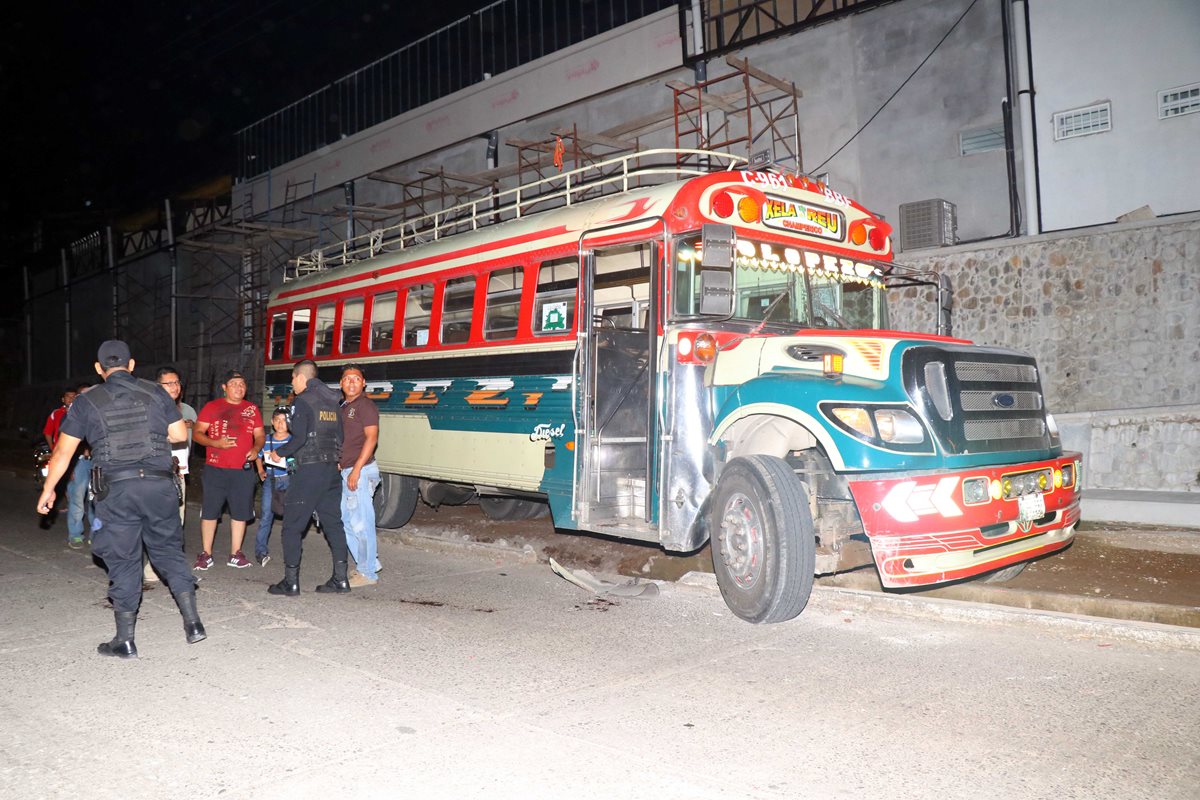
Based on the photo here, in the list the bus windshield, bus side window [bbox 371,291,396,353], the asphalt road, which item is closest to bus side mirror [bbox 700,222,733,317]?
the bus windshield

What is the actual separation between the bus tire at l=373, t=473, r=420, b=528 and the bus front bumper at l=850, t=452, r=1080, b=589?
6245mm

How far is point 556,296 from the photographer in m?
7.95

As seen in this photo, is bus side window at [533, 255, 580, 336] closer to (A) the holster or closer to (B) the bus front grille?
(B) the bus front grille

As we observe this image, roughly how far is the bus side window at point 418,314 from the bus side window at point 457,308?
327mm

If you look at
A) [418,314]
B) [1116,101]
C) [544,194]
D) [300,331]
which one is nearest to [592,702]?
[418,314]

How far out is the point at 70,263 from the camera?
4128 cm

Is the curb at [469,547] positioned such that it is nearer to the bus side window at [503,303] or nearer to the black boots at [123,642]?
the bus side window at [503,303]

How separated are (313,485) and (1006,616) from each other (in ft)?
17.2

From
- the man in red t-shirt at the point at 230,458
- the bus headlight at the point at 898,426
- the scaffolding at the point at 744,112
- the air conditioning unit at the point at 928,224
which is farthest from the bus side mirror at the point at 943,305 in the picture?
the scaffolding at the point at 744,112

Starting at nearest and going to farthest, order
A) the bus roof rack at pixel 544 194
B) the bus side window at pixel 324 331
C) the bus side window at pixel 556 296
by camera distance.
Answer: the bus side window at pixel 556 296
the bus roof rack at pixel 544 194
the bus side window at pixel 324 331

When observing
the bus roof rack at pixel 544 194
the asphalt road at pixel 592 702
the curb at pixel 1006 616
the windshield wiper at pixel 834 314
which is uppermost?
the bus roof rack at pixel 544 194

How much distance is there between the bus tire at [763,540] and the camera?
589 cm

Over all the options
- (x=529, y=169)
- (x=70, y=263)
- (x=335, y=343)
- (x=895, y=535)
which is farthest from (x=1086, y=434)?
(x=70, y=263)

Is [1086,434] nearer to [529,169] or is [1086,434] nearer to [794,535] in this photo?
[794,535]
